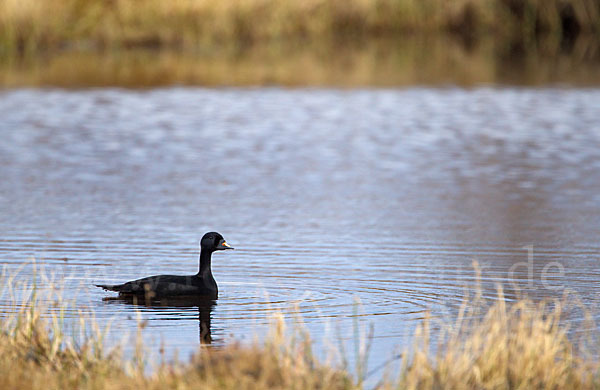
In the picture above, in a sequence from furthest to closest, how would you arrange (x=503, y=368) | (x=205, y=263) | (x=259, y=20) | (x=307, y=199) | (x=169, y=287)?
Answer: 1. (x=259, y=20)
2. (x=307, y=199)
3. (x=205, y=263)
4. (x=169, y=287)
5. (x=503, y=368)

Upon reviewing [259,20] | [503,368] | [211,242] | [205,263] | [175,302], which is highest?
[259,20]

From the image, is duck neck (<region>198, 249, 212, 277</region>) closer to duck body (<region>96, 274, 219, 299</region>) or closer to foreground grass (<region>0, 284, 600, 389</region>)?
duck body (<region>96, 274, 219, 299</region>)

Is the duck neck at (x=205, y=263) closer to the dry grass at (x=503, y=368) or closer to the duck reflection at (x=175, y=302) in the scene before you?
the duck reflection at (x=175, y=302)

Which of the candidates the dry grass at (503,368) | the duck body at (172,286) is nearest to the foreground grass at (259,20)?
the duck body at (172,286)

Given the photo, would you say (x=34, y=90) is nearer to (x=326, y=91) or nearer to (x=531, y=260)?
(x=326, y=91)

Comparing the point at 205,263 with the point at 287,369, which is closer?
the point at 287,369

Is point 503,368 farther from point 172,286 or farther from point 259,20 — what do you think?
point 259,20

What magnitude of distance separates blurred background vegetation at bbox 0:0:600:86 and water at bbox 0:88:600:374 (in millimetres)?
2801

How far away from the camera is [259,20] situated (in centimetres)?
3431

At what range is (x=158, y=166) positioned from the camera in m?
16.8

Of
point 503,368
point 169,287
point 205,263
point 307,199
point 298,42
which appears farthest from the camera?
point 298,42

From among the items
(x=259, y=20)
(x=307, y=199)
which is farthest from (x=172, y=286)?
(x=259, y=20)

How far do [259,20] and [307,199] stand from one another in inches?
822

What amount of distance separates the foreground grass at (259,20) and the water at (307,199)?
21.1 feet
